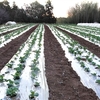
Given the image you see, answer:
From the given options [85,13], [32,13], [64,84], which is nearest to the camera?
[64,84]

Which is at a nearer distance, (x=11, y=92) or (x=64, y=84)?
(x=11, y=92)

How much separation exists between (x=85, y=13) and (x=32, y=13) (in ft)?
51.4

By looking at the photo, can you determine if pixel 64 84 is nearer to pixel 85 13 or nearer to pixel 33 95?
pixel 33 95

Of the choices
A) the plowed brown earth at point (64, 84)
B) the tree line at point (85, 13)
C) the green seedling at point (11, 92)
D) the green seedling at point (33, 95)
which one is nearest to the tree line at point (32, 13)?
the tree line at point (85, 13)

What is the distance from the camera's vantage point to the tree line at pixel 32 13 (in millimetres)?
46719

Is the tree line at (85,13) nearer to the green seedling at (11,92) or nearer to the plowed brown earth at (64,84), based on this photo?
the plowed brown earth at (64,84)

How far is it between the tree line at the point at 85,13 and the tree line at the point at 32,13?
8.07 m

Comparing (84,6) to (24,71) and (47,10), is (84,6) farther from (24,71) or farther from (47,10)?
(24,71)

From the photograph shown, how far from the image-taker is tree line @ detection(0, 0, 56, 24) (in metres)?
46.7

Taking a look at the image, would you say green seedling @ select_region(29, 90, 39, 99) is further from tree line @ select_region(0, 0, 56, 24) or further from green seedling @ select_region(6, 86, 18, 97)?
tree line @ select_region(0, 0, 56, 24)

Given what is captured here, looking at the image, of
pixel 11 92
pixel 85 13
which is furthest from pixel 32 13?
pixel 11 92

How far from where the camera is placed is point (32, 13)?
49156 mm

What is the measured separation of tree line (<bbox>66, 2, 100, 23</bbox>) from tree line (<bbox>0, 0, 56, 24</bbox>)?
8.07 m

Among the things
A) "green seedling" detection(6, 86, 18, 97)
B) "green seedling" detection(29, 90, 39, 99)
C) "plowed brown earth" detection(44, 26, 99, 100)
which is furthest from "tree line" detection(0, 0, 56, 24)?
"green seedling" detection(29, 90, 39, 99)
